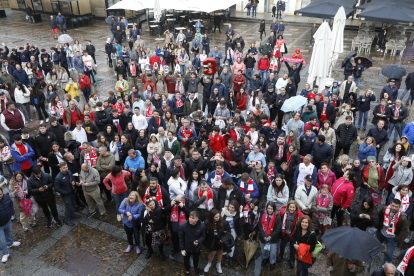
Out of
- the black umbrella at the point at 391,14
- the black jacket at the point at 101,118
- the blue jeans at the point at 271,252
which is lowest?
the blue jeans at the point at 271,252

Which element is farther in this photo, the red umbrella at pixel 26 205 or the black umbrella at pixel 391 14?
the black umbrella at pixel 391 14

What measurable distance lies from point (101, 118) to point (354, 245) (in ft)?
25.2

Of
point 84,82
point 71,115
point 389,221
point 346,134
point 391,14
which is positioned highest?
point 391,14

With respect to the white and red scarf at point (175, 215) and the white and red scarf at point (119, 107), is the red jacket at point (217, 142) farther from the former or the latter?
the white and red scarf at point (119, 107)

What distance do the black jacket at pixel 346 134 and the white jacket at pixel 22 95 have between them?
428 inches

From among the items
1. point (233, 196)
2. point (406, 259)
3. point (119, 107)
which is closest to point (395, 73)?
point (406, 259)

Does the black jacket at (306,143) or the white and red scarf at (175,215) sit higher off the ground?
the black jacket at (306,143)

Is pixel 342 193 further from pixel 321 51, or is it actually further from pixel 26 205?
pixel 26 205

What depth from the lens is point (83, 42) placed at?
24.5 metres

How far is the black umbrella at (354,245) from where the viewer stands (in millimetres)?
4920

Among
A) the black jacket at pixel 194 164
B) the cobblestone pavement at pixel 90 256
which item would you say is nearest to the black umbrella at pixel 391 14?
the cobblestone pavement at pixel 90 256

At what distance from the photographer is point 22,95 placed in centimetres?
1193

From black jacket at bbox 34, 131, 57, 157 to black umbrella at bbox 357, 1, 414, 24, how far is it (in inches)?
684

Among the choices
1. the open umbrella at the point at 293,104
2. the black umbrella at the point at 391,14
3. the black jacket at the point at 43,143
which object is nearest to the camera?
the black jacket at the point at 43,143
